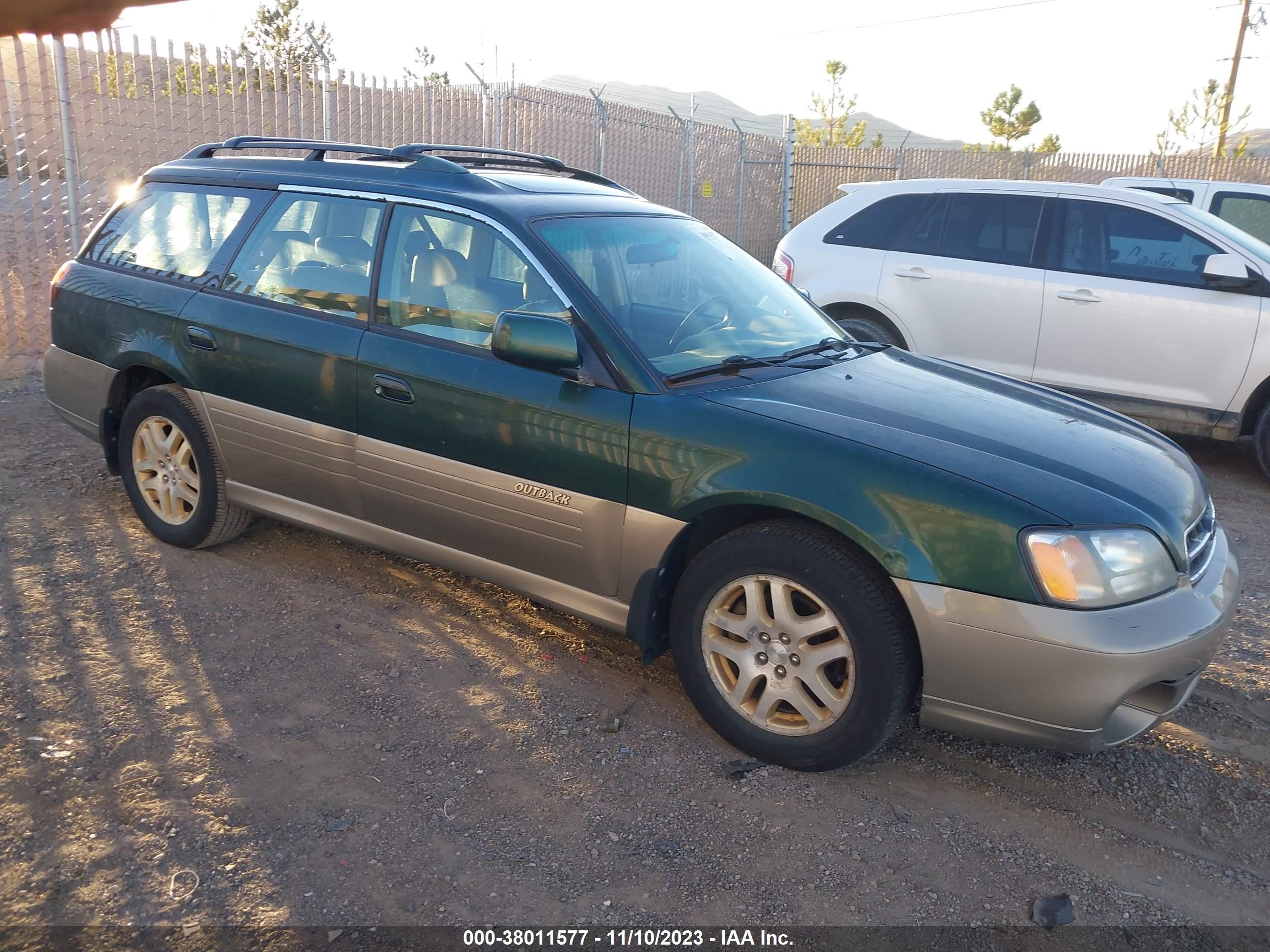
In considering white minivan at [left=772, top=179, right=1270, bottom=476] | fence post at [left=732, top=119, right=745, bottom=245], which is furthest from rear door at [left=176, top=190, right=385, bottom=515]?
fence post at [left=732, top=119, right=745, bottom=245]

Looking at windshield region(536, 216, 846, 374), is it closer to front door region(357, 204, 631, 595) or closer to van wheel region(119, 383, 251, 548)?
front door region(357, 204, 631, 595)

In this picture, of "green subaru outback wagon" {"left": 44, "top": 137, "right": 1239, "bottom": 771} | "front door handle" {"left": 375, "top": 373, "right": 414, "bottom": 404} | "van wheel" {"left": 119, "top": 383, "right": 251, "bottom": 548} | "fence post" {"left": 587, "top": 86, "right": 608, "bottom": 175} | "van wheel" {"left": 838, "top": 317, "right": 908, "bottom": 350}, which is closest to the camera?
"green subaru outback wagon" {"left": 44, "top": 137, "right": 1239, "bottom": 771}

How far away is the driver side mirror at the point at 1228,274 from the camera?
6.43 m

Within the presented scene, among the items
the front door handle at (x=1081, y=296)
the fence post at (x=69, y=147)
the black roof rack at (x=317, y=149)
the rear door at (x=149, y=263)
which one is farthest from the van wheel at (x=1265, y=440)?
the fence post at (x=69, y=147)

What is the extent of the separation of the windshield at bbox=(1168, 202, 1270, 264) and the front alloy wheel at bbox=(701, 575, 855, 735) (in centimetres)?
524

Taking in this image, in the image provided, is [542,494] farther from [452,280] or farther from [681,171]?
[681,171]

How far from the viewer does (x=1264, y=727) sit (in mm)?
3619

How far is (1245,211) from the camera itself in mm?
9797

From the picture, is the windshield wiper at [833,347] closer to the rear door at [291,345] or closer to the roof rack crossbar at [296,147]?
the rear door at [291,345]

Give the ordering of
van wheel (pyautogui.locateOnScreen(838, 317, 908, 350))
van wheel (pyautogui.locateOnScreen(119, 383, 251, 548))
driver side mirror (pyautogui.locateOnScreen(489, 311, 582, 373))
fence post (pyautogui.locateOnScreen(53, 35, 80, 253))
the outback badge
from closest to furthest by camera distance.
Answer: driver side mirror (pyautogui.locateOnScreen(489, 311, 582, 373)) → the outback badge → van wheel (pyautogui.locateOnScreen(119, 383, 251, 548)) → van wheel (pyautogui.locateOnScreen(838, 317, 908, 350)) → fence post (pyautogui.locateOnScreen(53, 35, 80, 253))

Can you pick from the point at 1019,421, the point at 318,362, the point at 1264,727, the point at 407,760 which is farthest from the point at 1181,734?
the point at 318,362

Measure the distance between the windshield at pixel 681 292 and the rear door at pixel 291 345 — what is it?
895 millimetres

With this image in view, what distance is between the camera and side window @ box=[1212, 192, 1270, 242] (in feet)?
31.8

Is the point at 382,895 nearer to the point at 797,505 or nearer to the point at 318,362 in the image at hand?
the point at 797,505
